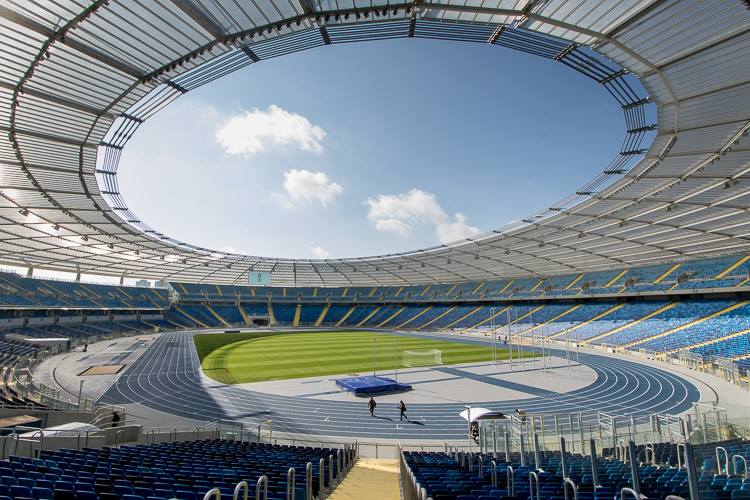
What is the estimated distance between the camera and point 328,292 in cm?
9275

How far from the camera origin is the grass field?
1283 inches

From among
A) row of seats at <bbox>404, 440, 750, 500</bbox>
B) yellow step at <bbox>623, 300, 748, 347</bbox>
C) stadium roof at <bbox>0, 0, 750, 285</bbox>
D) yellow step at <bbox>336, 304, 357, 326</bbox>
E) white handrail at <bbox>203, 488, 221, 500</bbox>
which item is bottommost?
row of seats at <bbox>404, 440, 750, 500</bbox>

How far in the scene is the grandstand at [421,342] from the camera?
9336 mm

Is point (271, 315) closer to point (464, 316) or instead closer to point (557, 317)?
point (464, 316)

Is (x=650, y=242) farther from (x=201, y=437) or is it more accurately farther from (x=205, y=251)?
(x=205, y=251)

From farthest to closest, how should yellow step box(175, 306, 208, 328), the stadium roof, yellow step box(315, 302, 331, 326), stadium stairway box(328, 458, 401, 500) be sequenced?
1. yellow step box(315, 302, 331, 326)
2. yellow step box(175, 306, 208, 328)
3. the stadium roof
4. stadium stairway box(328, 458, 401, 500)

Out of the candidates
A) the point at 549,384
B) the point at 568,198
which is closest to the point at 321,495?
the point at 549,384

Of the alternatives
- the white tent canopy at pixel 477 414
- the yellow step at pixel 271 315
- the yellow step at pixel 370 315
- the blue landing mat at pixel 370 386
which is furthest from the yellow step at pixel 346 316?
the white tent canopy at pixel 477 414

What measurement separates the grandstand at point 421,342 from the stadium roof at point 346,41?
96 millimetres

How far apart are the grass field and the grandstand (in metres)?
1.05

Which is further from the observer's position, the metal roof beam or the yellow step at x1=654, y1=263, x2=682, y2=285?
the yellow step at x1=654, y1=263, x2=682, y2=285

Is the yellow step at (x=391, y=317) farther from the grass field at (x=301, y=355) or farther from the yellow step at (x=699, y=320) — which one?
the yellow step at (x=699, y=320)

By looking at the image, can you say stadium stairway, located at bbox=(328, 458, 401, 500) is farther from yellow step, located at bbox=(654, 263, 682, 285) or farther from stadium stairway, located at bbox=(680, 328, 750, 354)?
yellow step, located at bbox=(654, 263, 682, 285)

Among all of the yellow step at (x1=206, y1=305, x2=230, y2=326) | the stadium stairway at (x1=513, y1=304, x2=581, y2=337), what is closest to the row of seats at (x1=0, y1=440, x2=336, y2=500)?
the stadium stairway at (x1=513, y1=304, x2=581, y2=337)
